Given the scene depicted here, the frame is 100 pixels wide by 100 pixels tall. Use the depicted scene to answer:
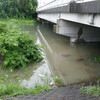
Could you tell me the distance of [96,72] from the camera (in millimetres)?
5793

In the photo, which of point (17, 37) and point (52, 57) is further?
point (52, 57)

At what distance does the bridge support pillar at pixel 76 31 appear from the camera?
32.8ft

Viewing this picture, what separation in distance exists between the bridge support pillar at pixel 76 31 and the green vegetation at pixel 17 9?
94.0ft

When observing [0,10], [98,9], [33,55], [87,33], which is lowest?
[33,55]

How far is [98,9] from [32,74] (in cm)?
338

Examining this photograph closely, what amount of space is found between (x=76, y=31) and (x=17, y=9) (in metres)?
31.6

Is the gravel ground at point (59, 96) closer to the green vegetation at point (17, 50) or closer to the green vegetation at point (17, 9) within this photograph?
the green vegetation at point (17, 50)

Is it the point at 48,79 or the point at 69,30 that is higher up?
the point at 69,30

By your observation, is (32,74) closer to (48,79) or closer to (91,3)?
(48,79)

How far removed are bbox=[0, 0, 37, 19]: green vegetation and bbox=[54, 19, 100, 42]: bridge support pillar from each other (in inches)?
1128

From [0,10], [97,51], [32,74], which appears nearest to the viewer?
[32,74]

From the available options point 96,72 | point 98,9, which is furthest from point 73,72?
point 98,9

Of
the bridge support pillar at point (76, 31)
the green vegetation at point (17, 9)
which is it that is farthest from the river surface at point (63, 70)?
the green vegetation at point (17, 9)

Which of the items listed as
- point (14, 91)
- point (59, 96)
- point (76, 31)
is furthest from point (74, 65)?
point (76, 31)
